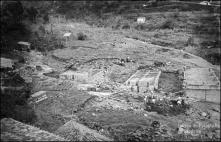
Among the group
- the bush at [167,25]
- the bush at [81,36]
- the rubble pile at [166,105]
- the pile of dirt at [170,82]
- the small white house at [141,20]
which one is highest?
the small white house at [141,20]

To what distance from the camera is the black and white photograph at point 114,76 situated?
30.3 ft

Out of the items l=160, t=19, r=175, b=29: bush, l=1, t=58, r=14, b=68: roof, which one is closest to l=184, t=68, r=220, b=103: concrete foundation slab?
l=1, t=58, r=14, b=68: roof

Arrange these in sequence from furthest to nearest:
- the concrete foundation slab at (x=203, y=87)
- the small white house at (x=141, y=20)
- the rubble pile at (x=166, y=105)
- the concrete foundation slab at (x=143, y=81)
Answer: the small white house at (x=141, y=20) → the concrete foundation slab at (x=143, y=81) → the concrete foundation slab at (x=203, y=87) → the rubble pile at (x=166, y=105)

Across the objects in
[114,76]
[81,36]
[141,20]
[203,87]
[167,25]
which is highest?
[141,20]

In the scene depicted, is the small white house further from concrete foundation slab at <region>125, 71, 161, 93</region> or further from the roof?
the roof

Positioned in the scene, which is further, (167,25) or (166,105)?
(167,25)

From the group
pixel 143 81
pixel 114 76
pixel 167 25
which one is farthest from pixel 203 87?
pixel 167 25

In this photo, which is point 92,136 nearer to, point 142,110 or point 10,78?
point 142,110

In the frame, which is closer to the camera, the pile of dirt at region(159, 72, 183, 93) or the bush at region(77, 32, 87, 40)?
the pile of dirt at region(159, 72, 183, 93)

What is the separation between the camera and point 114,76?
14.5 meters

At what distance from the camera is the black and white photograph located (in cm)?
925

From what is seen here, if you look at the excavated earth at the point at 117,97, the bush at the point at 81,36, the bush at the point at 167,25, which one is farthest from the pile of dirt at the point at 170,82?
the bush at the point at 167,25

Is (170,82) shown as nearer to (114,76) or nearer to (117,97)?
(114,76)

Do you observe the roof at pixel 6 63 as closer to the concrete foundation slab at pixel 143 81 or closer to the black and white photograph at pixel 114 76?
the black and white photograph at pixel 114 76
